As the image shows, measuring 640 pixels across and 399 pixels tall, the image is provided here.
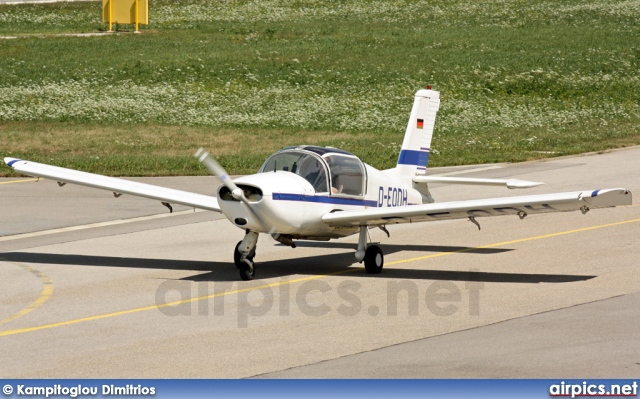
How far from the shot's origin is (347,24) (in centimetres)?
6850

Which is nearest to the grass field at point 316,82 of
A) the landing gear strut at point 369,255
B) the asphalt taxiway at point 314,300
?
the asphalt taxiway at point 314,300

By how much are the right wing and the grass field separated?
412 inches

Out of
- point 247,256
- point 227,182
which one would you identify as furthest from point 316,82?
point 227,182

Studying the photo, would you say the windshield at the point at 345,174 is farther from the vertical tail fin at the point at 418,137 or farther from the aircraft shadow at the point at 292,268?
the vertical tail fin at the point at 418,137

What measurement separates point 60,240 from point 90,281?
435 centimetres

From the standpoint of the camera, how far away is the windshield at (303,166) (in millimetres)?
17641

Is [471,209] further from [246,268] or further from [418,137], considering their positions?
[418,137]

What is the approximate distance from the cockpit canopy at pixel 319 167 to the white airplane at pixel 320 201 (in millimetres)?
16

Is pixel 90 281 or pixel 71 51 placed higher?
pixel 71 51

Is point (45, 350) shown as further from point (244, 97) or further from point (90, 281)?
point (244, 97)

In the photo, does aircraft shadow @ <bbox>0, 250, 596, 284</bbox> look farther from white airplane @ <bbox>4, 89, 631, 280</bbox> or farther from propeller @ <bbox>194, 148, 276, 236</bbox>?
propeller @ <bbox>194, 148, 276, 236</bbox>

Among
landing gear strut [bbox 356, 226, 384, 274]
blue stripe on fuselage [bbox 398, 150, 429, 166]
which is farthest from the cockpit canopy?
blue stripe on fuselage [bbox 398, 150, 429, 166]

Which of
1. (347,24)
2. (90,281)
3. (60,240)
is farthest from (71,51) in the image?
(90,281)

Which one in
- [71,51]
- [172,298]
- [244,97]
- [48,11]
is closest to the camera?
[172,298]
